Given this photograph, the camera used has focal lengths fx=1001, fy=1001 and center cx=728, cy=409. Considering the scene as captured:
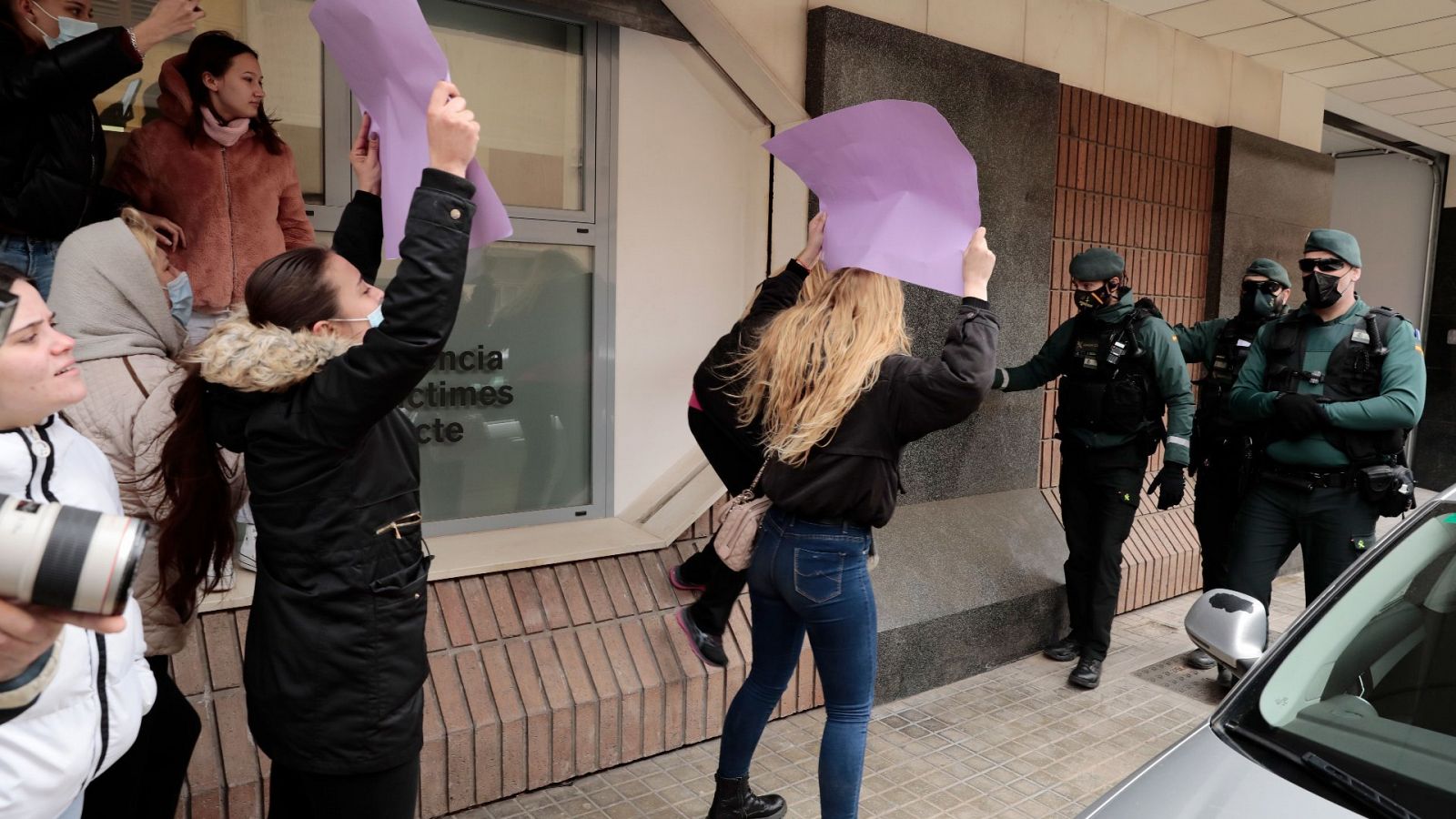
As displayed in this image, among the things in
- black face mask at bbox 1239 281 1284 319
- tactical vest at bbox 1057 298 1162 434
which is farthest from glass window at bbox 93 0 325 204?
black face mask at bbox 1239 281 1284 319

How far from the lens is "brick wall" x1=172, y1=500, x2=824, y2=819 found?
2.94m

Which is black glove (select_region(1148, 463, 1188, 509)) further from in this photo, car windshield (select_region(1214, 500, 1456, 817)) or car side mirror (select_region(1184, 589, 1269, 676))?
car windshield (select_region(1214, 500, 1456, 817))

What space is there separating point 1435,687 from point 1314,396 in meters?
2.33

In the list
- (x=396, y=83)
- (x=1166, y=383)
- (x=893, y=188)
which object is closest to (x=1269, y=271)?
(x=1166, y=383)

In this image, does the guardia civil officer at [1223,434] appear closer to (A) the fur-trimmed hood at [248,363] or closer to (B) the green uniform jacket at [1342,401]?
(B) the green uniform jacket at [1342,401]

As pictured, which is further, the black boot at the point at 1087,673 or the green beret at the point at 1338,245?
the black boot at the point at 1087,673

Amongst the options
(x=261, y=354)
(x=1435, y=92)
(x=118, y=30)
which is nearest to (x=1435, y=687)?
(x=261, y=354)

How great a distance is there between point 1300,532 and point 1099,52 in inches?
126

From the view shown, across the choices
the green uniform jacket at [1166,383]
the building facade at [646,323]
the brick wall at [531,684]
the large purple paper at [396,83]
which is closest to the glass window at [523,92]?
the building facade at [646,323]

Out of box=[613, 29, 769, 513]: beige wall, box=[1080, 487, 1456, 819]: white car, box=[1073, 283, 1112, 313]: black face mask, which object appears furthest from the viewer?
box=[1073, 283, 1112, 313]: black face mask

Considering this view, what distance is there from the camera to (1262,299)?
5.00 metres

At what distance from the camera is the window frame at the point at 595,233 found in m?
4.04

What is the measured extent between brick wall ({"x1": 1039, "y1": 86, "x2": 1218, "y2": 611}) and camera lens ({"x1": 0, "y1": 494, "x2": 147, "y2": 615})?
17.4ft

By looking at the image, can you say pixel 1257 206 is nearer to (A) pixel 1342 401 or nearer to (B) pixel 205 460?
(A) pixel 1342 401
